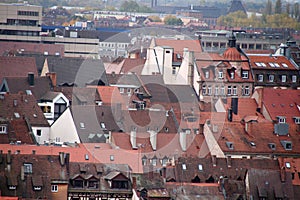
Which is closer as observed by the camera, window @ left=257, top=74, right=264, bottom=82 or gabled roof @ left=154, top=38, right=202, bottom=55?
window @ left=257, top=74, right=264, bottom=82

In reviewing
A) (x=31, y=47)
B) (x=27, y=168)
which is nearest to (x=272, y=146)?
(x=27, y=168)

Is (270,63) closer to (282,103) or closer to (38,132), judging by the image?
(282,103)

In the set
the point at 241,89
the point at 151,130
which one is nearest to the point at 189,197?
the point at 151,130

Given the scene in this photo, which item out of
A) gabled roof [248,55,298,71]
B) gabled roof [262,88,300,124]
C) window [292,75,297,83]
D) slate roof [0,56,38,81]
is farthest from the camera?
window [292,75,297,83]

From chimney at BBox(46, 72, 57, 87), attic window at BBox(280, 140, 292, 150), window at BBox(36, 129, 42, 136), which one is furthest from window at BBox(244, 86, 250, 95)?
window at BBox(36, 129, 42, 136)

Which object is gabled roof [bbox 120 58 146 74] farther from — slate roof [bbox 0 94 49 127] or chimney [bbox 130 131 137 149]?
chimney [bbox 130 131 137 149]

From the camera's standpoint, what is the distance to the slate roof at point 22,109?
84938 millimetres

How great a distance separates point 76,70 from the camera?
111625mm

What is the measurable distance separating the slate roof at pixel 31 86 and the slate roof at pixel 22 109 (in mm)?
6377

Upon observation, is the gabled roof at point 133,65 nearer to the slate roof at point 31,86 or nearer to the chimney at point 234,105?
the slate roof at point 31,86

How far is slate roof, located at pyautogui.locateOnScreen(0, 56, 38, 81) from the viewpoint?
352 ft

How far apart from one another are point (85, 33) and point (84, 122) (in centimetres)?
7555

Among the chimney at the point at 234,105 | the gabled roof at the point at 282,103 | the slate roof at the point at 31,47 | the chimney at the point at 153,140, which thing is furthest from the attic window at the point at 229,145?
the slate roof at the point at 31,47

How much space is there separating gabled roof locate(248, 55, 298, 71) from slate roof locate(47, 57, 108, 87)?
11554 millimetres
